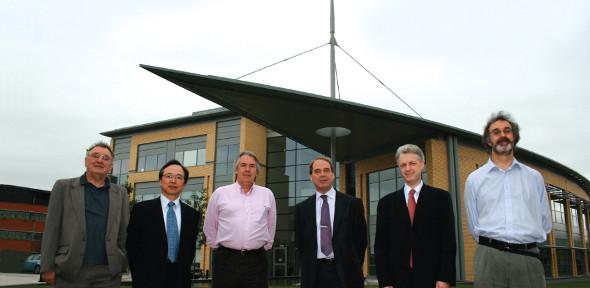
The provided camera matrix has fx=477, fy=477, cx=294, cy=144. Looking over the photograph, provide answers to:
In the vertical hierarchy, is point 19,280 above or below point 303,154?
below

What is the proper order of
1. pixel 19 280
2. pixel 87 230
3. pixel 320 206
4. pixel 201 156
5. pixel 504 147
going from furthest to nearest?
1. pixel 201 156
2. pixel 19 280
3. pixel 320 206
4. pixel 87 230
5. pixel 504 147

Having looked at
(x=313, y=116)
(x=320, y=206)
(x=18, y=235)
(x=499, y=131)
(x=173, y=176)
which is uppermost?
(x=313, y=116)

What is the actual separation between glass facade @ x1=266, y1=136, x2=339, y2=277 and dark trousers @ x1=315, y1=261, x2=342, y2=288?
28915mm

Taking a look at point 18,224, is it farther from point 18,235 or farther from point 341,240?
point 341,240

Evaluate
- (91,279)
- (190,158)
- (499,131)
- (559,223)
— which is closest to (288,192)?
(190,158)

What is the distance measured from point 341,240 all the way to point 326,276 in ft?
1.25

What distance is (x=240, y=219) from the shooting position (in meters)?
4.99

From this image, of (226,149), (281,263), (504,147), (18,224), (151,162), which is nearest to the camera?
(504,147)

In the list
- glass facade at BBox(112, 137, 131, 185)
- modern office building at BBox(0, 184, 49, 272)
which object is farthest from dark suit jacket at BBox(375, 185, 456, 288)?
modern office building at BBox(0, 184, 49, 272)

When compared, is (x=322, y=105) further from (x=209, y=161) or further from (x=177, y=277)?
(x=209, y=161)

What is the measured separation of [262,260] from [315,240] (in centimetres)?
60

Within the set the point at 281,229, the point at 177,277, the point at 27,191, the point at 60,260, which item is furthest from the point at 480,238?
the point at 27,191

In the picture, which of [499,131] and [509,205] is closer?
[509,205]

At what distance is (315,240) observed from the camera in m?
4.84
